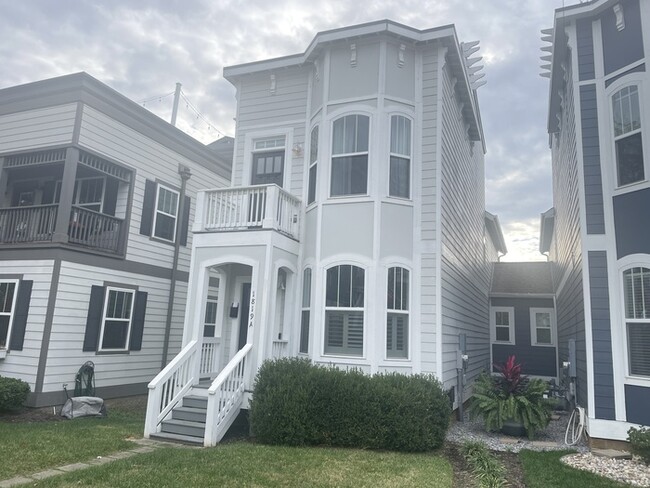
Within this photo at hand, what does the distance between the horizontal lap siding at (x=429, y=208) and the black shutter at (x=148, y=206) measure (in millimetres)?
7670

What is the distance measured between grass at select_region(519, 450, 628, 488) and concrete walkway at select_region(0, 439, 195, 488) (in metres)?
4.72

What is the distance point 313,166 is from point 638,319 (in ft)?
21.2

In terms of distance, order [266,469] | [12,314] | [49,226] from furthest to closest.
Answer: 1. [49,226]
2. [12,314]
3. [266,469]

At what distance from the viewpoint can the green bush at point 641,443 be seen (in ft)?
20.4

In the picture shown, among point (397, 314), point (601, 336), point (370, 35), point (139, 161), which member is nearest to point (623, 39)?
point (370, 35)

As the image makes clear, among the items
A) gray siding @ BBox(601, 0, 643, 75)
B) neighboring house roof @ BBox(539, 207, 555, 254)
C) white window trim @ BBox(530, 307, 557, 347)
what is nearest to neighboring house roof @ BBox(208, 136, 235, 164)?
neighboring house roof @ BBox(539, 207, 555, 254)

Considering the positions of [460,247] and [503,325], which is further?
[503,325]

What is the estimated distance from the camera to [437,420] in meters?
7.49

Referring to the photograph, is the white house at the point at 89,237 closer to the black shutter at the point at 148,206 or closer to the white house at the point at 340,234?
the black shutter at the point at 148,206

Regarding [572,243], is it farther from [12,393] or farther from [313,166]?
[12,393]

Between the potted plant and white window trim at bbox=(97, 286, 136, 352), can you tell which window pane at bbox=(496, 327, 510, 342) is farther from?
white window trim at bbox=(97, 286, 136, 352)

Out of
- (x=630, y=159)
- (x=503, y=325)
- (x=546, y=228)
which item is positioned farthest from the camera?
(x=546, y=228)

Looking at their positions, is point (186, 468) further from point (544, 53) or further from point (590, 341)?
point (544, 53)

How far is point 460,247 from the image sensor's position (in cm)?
1240
